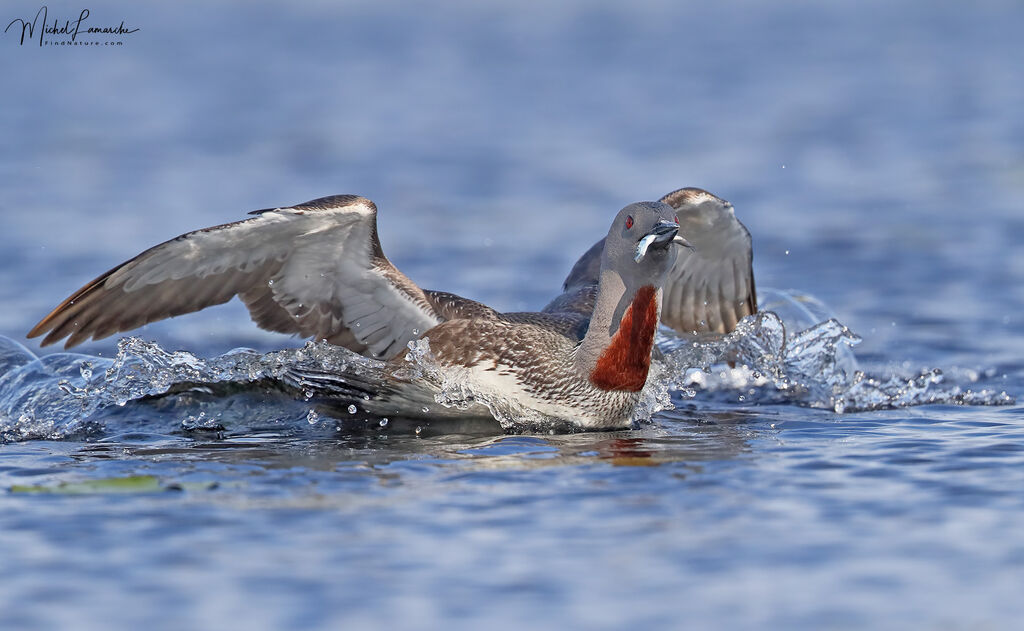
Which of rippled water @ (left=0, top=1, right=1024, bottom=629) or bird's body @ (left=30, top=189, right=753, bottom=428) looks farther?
bird's body @ (left=30, top=189, right=753, bottom=428)

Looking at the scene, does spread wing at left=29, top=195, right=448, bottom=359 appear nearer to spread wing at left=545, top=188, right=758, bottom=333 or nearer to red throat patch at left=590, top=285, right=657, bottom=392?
red throat patch at left=590, top=285, right=657, bottom=392

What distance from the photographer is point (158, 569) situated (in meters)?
5.35

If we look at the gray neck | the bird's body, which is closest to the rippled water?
the bird's body

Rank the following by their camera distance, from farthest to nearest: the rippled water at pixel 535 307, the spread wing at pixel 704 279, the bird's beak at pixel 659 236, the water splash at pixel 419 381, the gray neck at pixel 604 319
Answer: the spread wing at pixel 704 279 < the water splash at pixel 419 381 < the gray neck at pixel 604 319 < the bird's beak at pixel 659 236 < the rippled water at pixel 535 307

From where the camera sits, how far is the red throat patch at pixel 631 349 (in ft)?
25.8

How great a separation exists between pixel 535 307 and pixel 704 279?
177 centimetres

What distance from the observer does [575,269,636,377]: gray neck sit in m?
7.94

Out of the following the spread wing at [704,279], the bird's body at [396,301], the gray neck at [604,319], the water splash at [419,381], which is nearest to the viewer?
the bird's body at [396,301]

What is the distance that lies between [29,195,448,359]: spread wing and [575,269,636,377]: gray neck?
902mm

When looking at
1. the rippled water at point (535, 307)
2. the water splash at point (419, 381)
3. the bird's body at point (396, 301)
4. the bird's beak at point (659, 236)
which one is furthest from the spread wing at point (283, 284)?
the bird's beak at point (659, 236)

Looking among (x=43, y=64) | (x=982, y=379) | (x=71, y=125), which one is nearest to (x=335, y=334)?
(x=982, y=379)

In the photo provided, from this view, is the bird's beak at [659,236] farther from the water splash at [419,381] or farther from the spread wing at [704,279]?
the spread wing at [704,279]

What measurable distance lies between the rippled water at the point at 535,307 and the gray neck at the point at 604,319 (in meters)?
0.44

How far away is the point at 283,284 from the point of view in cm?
848
